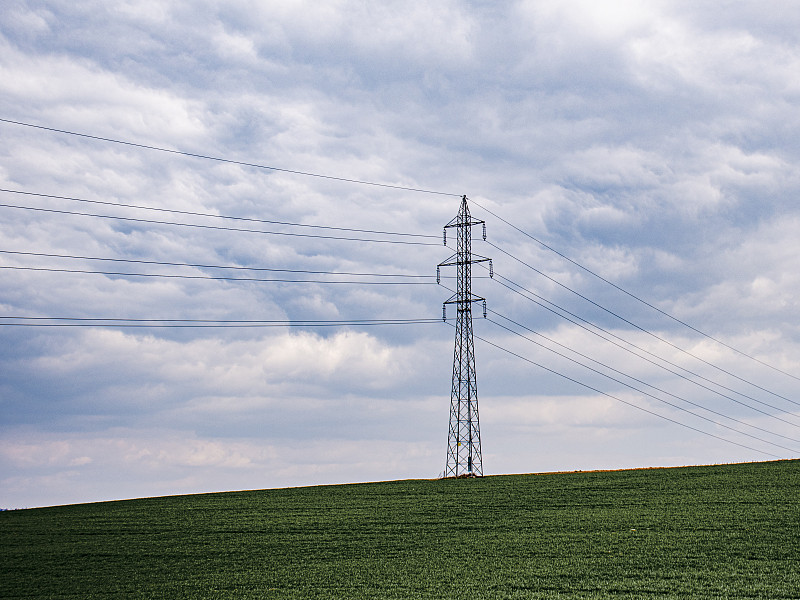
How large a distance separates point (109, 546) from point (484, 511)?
14229 mm

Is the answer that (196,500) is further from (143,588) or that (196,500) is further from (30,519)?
(143,588)

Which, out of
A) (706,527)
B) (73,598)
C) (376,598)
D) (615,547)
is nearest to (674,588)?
(615,547)

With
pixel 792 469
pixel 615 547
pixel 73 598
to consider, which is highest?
pixel 792 469

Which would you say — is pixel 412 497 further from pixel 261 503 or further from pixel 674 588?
pixel 674 588

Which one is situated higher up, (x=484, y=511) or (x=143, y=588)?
(x=484, y=511)

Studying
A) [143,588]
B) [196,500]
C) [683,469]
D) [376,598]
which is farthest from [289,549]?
[683,469]

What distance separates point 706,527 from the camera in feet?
79.4

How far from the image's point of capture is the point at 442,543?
80.2ft

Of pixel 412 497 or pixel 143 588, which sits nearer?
pixel 143 588

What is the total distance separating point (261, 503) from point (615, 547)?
20.8m

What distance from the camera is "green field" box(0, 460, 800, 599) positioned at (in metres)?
18.4

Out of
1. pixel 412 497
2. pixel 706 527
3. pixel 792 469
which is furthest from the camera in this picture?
pixel 792 469

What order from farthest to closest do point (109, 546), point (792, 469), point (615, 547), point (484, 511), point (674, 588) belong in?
point (792, 469)
point (484, 511)
point (109, 546)
point (615, 547)
point (674, 588)

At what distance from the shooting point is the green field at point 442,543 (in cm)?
1836
